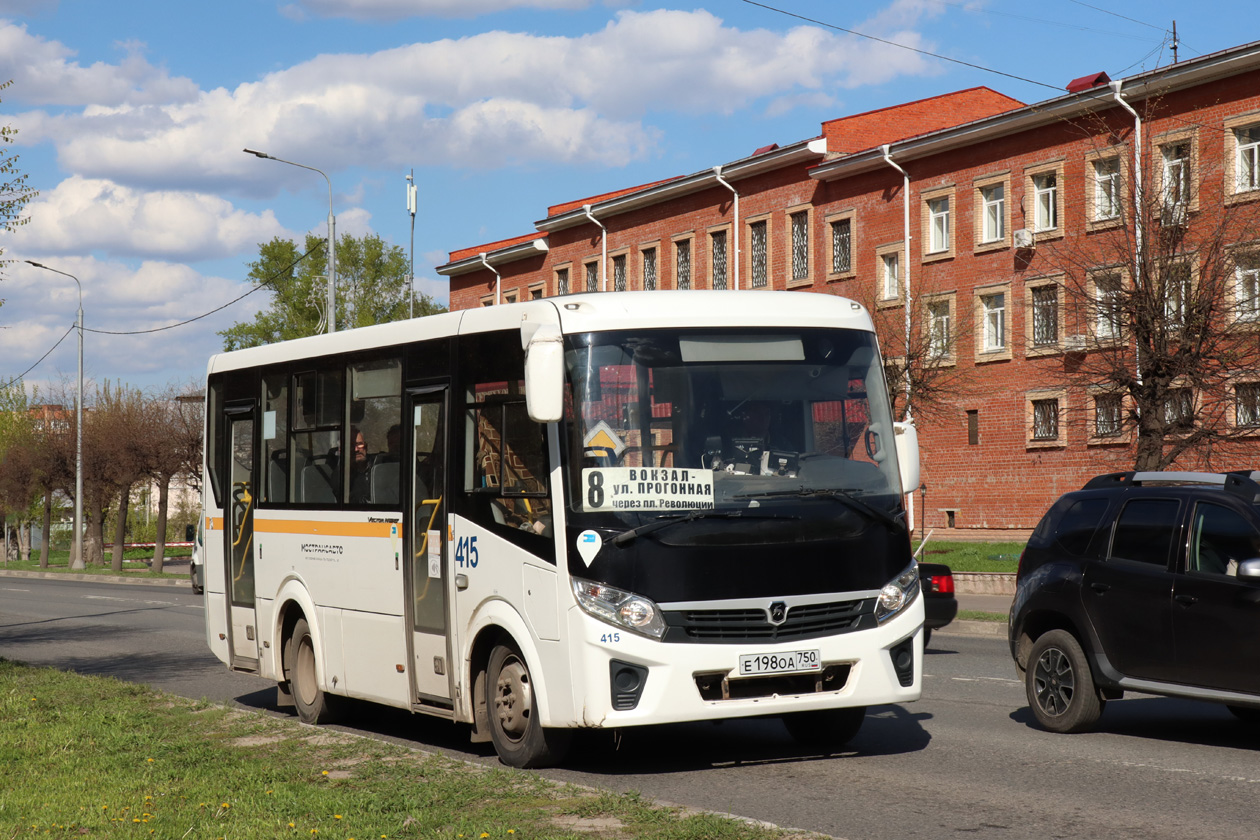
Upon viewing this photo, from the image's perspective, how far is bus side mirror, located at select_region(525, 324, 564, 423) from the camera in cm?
855

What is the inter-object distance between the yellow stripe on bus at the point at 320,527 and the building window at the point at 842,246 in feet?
123

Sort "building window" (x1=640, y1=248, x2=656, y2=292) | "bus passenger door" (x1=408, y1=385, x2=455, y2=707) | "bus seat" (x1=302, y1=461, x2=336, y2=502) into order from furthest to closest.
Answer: "building window" (x1=640, y1=248, x2=656, y2=292) → "bus seat" (x1=302, y1=461, x2=336, y2=502) → "bus passenger door" (x1=408, y1=385, x2=455, y2=707)

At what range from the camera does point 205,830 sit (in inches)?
280

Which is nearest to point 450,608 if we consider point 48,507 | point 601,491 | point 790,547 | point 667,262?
point 601,491

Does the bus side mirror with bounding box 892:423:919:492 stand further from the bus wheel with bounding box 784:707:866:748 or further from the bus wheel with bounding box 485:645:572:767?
the bus wheel with bounding box 485:645:572:767

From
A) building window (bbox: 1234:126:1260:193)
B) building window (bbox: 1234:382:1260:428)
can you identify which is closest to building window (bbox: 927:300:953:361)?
building window (bbox: 1234:126:1260:193)

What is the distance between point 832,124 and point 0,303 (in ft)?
113

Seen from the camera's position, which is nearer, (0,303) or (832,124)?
(0,303)

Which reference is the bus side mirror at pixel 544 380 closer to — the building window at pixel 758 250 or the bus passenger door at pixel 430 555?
the bus passenger door at pixel 430 555

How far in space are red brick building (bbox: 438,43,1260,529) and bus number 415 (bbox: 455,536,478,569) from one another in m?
21.1

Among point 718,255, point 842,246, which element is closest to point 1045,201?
point 842,246

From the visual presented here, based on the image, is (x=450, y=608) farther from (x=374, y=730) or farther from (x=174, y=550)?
(x=174, y=550)

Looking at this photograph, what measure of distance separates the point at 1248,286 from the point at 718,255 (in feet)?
93.5

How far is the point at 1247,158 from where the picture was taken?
37.1 metres
